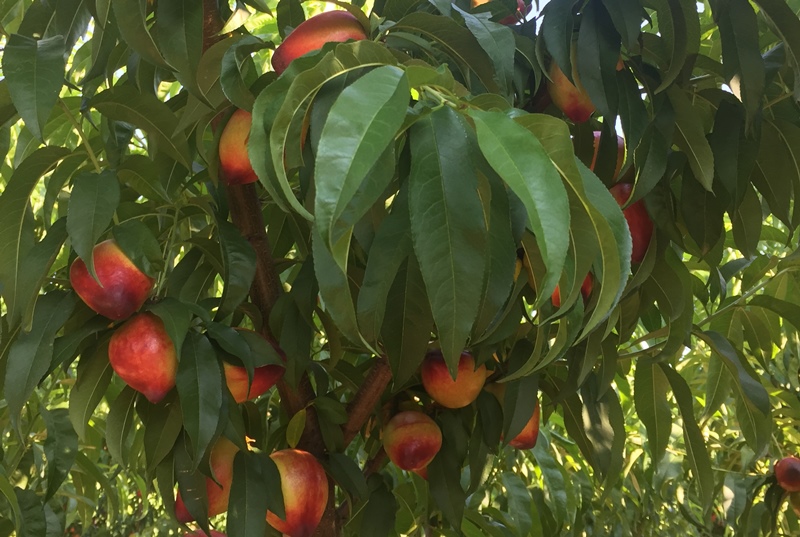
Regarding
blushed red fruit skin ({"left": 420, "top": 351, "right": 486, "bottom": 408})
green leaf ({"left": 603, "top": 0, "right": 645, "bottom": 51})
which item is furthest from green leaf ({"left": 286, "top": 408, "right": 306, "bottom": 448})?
green leaf ({"left": 603, "top": 0, "right": 645, "bottom": 51})

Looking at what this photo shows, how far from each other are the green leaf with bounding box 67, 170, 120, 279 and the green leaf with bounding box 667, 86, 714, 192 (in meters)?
0.44

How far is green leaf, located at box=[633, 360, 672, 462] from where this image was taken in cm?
89

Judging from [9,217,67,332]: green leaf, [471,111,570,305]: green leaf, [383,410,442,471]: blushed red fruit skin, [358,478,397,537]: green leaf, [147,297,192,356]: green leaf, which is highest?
[471,111,570,305]: green leaf

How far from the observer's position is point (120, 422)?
0.74 meters

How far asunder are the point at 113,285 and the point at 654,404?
0.57 metres

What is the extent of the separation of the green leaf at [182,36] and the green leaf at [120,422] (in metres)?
0.30

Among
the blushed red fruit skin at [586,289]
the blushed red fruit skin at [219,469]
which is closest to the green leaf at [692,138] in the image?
the blushed red fruit skin at [586,289]

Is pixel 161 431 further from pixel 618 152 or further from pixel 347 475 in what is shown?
pixel 618 152

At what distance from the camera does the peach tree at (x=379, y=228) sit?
378mm

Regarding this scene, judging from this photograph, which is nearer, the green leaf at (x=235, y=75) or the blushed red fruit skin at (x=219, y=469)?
the green leaf at (x=235, y=75)

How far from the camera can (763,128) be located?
28.9 inches

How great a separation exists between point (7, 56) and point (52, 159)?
0.15 meters

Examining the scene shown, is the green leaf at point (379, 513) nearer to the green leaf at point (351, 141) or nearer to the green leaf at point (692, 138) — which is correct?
the green leaf at point (692, 138)

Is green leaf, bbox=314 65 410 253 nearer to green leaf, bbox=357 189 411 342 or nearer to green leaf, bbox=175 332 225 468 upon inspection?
green leaf, bbox=357 189 411 342
